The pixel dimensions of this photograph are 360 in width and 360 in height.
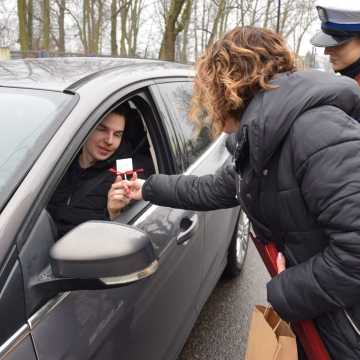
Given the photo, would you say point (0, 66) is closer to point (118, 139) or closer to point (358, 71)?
point (118, 139)

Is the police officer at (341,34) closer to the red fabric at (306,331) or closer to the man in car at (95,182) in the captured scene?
the man in car at (95,182)

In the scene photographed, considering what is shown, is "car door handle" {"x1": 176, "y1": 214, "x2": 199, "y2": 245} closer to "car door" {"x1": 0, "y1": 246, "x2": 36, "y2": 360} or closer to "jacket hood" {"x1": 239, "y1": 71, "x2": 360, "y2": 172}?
"jacket hood" {"x1": 239, "y1": 71, "x2": 360, "y2": 172}

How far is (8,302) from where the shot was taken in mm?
1039

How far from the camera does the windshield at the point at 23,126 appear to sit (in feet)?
4.06

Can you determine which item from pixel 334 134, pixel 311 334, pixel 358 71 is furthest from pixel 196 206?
pixel 358 71

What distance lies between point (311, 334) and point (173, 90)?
137 cm

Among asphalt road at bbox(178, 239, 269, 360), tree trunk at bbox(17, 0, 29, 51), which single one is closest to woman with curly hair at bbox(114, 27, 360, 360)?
asphalt road at bbox(178, 239, 269, 360)

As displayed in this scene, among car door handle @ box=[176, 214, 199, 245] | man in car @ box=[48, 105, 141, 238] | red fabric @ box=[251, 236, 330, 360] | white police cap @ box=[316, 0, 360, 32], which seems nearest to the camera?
red fabric @ box=[251, 236, 330, 360]

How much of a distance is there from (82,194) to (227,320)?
1.50 metres

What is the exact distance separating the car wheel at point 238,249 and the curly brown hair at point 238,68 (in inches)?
69.0

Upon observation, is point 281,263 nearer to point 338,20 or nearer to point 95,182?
point 95,182

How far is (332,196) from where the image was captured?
110 cm

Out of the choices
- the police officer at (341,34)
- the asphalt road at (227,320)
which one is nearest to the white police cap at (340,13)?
the police officer at (341,34)

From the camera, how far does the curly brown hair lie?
129 centimetres
